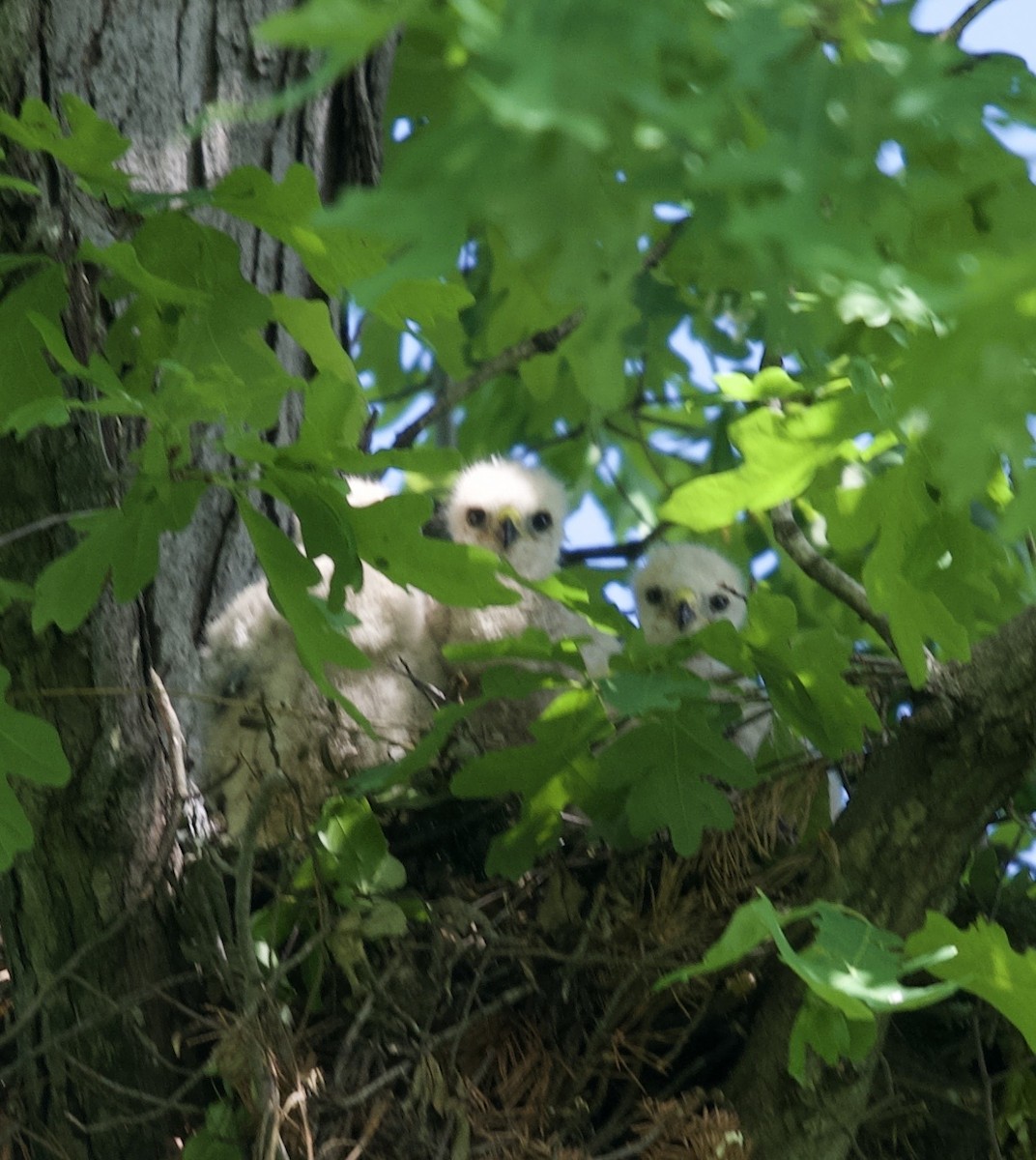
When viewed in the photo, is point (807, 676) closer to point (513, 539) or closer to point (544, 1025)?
point (544, 1025)

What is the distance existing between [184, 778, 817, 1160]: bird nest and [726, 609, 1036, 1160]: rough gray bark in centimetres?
9

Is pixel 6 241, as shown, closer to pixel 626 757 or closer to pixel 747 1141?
pixel 626 757

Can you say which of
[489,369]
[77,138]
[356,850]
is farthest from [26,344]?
[489,369]

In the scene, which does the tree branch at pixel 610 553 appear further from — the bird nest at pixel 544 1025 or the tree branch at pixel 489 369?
the bird nest at pixel 544 1025

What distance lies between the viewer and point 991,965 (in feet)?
5.96

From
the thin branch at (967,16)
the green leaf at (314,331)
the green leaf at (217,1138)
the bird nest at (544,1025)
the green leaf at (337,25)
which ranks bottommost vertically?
the green leaf at (217,1138)

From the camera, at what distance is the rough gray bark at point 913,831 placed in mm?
2025

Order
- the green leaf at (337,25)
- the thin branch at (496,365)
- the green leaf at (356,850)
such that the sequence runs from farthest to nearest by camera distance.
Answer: the thin branch at (496,365) < the green leaf at (356,850) < the green leaf at (337,25)

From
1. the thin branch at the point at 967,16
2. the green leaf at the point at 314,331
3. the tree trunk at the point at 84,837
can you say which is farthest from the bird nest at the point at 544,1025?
the thin branch at the point at 967,16

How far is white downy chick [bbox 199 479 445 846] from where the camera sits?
2.77 metres

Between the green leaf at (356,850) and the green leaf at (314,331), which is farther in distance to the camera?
the green leaf at (356,850)

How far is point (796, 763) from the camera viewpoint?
2441mm

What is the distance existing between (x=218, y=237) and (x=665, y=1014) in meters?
1.33

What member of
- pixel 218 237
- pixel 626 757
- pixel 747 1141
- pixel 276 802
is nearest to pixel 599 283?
pixel 218 237
